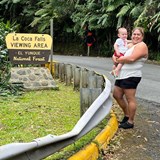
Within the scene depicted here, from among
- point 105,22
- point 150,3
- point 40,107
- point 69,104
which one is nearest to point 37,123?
point 40,107

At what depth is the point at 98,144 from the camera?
4363mm

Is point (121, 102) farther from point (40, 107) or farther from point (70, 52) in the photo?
point (70, 52)

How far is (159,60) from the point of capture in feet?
55.5

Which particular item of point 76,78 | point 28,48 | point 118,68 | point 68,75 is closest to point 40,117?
point 118,68

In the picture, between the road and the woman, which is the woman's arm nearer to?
the woman

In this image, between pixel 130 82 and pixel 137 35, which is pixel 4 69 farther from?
pixel 137 35

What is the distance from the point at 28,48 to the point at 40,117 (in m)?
3.86

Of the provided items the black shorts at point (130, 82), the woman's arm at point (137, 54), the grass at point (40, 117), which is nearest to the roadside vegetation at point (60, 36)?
the grass at point (40, 117)

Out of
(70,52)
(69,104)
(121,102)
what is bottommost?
(70,52)

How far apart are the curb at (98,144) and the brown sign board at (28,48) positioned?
446cm

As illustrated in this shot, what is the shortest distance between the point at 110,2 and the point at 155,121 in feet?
44.9

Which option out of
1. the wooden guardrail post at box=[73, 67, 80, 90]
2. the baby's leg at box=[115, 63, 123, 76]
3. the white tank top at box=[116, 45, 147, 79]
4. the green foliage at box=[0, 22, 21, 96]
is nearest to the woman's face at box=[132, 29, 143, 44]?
the white tank top at box=[116, 45, 147, 79]

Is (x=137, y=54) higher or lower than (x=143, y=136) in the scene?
higher

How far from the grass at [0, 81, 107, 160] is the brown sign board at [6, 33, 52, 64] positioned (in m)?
1.48
